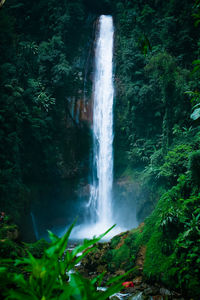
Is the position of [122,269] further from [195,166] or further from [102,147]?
[102,147]

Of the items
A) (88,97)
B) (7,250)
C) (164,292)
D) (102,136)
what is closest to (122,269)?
(164,292)

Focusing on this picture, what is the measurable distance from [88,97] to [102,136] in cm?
306

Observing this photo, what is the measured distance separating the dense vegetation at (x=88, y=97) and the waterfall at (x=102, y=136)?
0.56 metres

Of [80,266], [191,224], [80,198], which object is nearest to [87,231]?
[80,198]

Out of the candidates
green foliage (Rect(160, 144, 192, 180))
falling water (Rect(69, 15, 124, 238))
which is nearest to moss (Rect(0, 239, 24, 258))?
green foliage (Rect(160, 144, 192, 180))

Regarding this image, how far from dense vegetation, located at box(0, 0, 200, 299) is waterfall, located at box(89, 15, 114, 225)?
560 millimetres

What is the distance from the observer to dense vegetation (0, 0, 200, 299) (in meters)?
8.92

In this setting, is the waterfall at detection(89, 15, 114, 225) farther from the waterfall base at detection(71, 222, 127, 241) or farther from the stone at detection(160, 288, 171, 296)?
the stone at detection(160, 288, 171, 296)

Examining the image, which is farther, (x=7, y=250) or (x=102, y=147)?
(x=102, y=147)

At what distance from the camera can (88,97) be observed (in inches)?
582

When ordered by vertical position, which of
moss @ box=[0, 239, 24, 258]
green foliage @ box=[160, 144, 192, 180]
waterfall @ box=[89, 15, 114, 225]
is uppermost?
waterfall @ box=[89, 15, 114, 225]

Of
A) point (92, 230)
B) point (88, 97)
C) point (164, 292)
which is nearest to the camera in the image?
point (164, 292)

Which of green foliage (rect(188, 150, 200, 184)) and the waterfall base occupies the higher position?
green foliage (rect(188, 150, 200, 184))

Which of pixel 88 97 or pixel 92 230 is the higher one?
pixel 88 97
